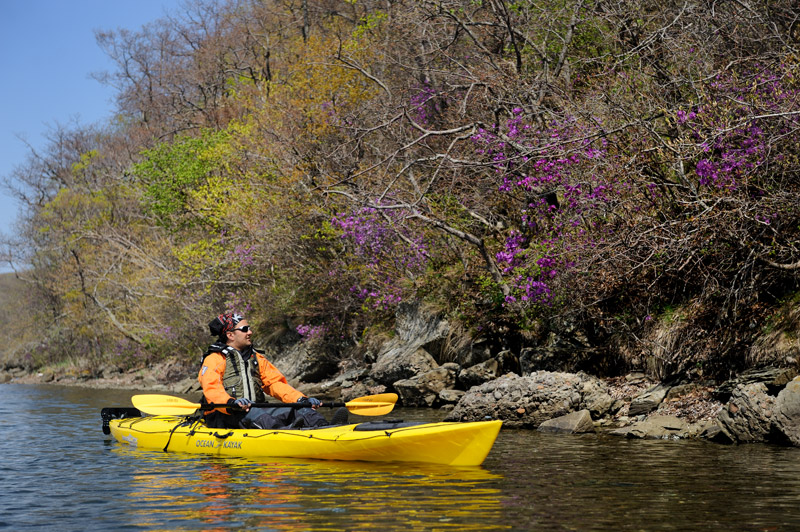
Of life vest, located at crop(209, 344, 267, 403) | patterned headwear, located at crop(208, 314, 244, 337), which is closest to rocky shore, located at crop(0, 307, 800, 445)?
life vest, located at crop(209, 344, 267, 403)

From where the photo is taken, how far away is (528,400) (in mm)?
11195

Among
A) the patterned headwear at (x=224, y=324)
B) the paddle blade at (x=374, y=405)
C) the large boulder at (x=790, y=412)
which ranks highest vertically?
the patterned headwear at (x=224, y=324)

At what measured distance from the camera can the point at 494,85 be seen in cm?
1401

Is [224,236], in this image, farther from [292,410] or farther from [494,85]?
[292,410]

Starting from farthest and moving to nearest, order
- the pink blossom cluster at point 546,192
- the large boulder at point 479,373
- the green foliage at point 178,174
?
the green foliage at point 178,174, the large boulder at point 479,373, the pink blossom cluster at point 546,192

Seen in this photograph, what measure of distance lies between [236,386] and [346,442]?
5.96ft

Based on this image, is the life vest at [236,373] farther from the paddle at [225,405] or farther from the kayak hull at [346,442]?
the kayak hull at [346,442]

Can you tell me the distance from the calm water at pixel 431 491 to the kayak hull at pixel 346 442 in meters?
0.14

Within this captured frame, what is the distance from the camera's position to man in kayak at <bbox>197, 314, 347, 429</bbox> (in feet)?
29.7

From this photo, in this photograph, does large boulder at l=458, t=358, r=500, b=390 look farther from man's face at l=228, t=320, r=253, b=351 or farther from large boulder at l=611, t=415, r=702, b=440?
man's face at l=228, t=320, r=253, b=351

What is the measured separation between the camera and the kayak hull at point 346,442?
762cm

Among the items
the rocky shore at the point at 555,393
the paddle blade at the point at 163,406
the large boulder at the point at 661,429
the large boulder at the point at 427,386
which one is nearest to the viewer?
the rocky shore at the point at 555,393

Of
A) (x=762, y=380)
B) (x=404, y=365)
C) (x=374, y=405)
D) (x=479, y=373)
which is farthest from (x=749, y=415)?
(x=404, y=365)

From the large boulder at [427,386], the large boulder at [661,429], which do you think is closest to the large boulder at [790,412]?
the large boulder at [661,429]
